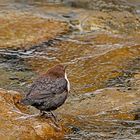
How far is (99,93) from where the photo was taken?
31.8 feet

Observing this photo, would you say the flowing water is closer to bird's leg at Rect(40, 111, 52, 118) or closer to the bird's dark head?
bird's leg at Rect(40, 111, 52, 118)

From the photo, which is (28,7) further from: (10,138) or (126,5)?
(10,138)

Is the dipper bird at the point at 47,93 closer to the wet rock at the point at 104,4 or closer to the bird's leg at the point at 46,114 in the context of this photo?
the bird's leg at the point at 46,114

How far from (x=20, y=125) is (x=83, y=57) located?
460 cm

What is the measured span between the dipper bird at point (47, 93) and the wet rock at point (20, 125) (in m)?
0.21

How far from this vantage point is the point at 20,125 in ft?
23.6

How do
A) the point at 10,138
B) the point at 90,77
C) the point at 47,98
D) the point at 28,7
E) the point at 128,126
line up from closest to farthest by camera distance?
1. the point at 10,138
2. the point at 47,98
3. the point at 128,126
4. the point at 90,77
5. the point at 28,7

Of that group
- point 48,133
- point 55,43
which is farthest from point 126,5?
point 48,133

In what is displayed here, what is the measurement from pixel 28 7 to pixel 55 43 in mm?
2818

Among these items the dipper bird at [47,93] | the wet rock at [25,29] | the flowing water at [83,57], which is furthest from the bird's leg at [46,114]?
the wet rock at [25,29]

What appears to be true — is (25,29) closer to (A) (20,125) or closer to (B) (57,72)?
(B) (57,72)

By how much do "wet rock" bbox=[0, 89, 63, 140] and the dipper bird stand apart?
207 millimetres

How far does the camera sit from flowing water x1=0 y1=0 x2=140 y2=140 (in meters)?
8.58

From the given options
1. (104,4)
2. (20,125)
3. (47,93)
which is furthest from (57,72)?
(104,4)
